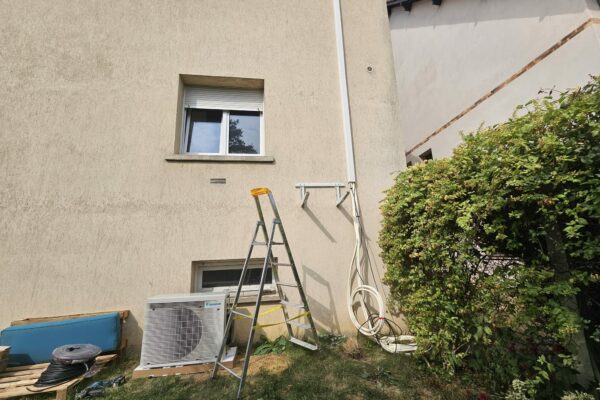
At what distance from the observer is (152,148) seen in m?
3.49

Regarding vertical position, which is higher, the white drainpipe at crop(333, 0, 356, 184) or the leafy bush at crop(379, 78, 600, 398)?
the white drainpipe at crop(333, 0, 356, 184)

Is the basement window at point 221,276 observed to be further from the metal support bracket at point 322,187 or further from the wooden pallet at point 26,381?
the wooden pallet at point 26,381

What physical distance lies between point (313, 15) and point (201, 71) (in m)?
Result: 2.09

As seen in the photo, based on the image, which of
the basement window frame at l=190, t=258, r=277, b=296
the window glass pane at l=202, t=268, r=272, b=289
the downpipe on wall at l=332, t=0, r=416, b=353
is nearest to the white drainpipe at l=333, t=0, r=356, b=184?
the downpipe on wall at l=332, t=0, r=416, b=353

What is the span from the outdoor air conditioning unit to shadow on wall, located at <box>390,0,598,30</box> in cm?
745

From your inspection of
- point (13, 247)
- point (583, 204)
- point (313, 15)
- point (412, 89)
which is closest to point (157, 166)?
point (13, 247)

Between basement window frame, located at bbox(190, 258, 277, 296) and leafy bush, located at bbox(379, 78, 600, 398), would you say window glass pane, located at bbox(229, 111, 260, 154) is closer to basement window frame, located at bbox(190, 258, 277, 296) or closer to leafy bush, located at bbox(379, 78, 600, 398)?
basement window frame, located at bbox(190, 258, 277, 296)

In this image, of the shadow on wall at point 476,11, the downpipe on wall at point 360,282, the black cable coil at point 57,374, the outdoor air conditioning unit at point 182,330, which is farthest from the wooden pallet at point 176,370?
the shadow on wall at point 476,11

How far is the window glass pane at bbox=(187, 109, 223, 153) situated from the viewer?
3.86 metres

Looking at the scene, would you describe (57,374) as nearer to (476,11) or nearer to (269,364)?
(269,364)

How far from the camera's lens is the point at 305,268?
3492 millimetres

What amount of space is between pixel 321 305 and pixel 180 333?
1.71 metres

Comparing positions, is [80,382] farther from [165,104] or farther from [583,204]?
[583,204]

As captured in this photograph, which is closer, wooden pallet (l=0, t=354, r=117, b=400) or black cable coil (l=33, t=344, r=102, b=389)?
wooden pallet (l=0, t=354, r=117, b=400)
